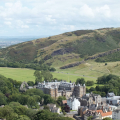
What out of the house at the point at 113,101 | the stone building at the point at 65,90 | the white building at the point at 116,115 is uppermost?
the stone building at the point at 65,90

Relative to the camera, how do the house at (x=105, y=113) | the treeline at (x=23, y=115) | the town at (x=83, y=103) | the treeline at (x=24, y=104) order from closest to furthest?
the treeline at (x=23, y=115) → the treeline at (x=24, y=104) → the house at (x=105, y=113) → the town at (x=83, y=103)

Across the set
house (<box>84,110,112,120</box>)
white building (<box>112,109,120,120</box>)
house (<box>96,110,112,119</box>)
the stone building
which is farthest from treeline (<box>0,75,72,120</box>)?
white building (<box>112,109,120,120</box>)

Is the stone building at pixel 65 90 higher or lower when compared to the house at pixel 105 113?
higher

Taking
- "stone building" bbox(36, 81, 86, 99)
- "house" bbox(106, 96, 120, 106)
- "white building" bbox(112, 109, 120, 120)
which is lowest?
"white building" bbox(112, 109, 120, 120)

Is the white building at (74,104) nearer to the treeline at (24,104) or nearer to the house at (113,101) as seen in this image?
the treeline at (24,104)

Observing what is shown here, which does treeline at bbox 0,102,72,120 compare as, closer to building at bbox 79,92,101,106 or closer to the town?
the town

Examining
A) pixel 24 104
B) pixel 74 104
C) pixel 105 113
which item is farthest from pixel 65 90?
pixel 105 113

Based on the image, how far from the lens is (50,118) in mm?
73250

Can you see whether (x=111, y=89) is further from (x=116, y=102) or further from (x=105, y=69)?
(x=105, y=69)

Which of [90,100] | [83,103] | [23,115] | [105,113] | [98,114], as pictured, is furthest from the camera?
[90,100]

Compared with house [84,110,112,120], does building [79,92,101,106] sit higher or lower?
higher

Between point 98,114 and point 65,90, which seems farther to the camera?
point 65,90

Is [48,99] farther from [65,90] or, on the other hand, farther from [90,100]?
[65,90]

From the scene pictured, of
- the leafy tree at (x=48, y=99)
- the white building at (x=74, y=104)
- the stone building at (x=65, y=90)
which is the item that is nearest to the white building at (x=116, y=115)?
the white building at (x=74, y=104)
